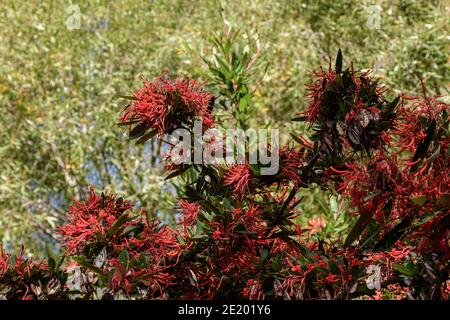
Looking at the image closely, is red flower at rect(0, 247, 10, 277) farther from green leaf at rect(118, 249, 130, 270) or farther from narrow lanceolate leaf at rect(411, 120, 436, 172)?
narrow lanceolate leaf at rect(411, 120, 436, 172)

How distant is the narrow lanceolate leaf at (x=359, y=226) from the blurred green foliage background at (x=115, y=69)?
501 centimetres

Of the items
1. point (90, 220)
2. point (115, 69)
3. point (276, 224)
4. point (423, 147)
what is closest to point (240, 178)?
point (276, 224)

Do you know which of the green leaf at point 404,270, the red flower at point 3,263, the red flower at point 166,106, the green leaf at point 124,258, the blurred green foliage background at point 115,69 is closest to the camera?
the green leaf at point 404,270

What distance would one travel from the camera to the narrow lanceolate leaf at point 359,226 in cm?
161

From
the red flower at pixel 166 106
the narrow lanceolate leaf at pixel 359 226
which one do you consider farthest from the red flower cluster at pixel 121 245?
the narrow lanceolate leaf at pixel 359 226

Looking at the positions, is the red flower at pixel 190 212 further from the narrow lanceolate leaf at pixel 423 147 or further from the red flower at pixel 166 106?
the narrow lanceolate leaf at pixel 423 147

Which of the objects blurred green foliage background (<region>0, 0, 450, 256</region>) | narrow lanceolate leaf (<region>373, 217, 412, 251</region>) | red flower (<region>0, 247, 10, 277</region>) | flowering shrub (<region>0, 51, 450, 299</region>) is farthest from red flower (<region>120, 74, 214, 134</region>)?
blurred green foliage background (<region>0, 0, 450, 256</region>)

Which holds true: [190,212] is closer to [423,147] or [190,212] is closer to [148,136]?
[148,136]

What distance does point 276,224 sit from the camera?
1.90m

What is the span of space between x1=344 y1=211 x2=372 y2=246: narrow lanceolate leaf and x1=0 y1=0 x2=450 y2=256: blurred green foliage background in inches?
197

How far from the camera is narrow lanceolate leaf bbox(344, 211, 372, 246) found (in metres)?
1.61

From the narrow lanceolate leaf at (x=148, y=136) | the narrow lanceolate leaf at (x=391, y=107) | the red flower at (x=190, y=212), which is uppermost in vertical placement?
the narrow lanceolate leaf at (x=391, y=107)

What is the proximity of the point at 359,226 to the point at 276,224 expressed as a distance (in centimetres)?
32
